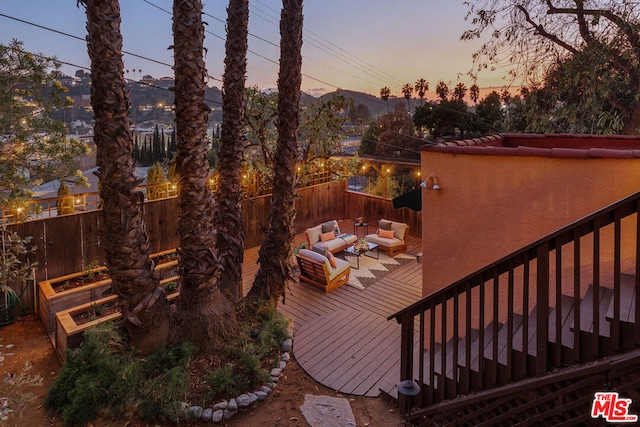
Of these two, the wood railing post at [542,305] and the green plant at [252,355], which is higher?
the wood railing post at [542,305]

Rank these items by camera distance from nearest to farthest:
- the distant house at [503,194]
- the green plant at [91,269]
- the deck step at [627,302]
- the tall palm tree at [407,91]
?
the deck step at [627,302]
the distant house at [503,194]
the green plant at [91,269]
the tall palm tree at [407,91]

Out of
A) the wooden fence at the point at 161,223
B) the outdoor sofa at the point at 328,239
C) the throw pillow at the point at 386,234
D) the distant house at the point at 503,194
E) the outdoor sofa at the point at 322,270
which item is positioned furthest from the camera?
the throw pillow at the point at 386,234

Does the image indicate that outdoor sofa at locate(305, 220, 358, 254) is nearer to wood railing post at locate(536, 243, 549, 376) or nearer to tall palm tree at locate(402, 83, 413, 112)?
wood railing post at locate(536, 243, 549, 376)

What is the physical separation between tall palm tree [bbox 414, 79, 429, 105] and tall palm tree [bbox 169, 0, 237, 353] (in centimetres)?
3012

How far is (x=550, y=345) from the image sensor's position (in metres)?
2.54

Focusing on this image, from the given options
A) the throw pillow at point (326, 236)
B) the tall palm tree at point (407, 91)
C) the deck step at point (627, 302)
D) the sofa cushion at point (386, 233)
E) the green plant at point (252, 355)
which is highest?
the tall palm tree at point (407, 91)

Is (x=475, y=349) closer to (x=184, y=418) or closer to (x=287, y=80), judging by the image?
(x=184, y=418)

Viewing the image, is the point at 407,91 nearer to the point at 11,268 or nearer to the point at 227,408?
the point at 11,268

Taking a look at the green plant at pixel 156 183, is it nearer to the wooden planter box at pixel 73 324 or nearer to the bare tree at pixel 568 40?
the wooden planter box at pixel 73 324

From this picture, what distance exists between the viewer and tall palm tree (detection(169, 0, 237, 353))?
463 centimetres

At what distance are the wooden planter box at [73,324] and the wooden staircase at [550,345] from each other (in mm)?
4022

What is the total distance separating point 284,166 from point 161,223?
15.6 feet

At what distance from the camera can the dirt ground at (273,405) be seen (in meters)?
4.08

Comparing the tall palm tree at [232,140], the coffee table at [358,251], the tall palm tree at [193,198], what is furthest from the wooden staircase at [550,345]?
the coffee table at [358,251]
